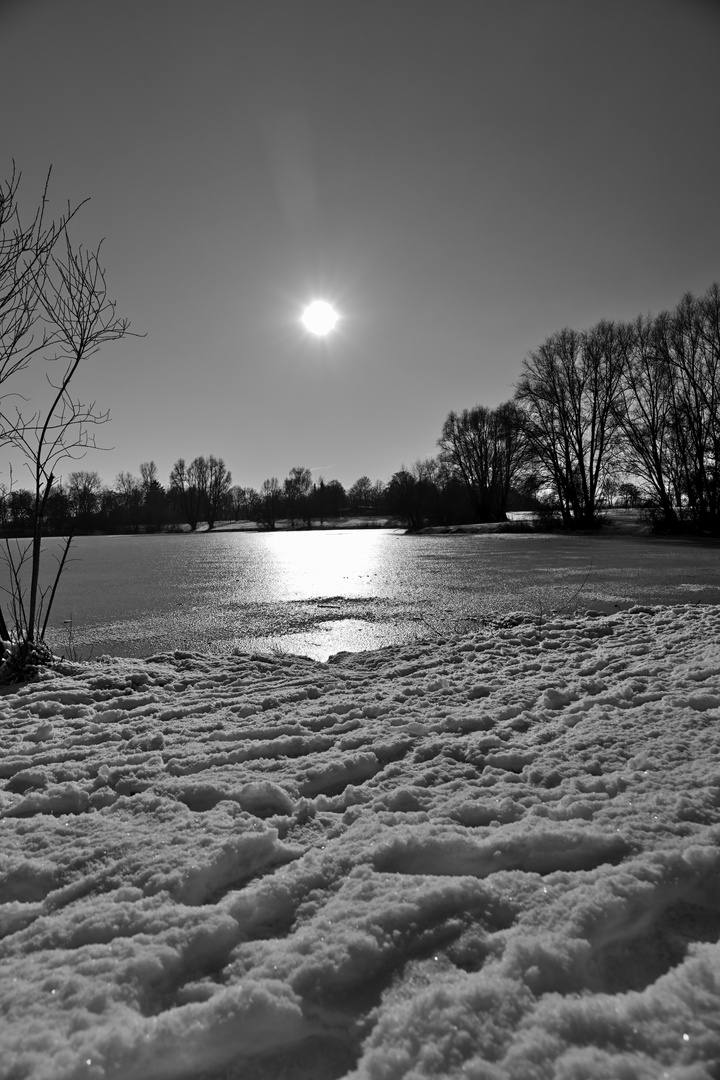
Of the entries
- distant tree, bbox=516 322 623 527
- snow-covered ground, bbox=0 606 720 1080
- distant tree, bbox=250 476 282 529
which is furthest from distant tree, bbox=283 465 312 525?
snow-covered ground, bbox=0 606 720 1080

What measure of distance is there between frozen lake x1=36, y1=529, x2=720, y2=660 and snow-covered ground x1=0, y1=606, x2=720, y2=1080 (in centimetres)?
228

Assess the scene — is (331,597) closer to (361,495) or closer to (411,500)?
(411,500)

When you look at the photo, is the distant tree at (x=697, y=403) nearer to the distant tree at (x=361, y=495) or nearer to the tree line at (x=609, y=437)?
the tree line at (x=609, y=437)

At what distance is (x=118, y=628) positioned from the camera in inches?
206

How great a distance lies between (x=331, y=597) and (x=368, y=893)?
5707mm

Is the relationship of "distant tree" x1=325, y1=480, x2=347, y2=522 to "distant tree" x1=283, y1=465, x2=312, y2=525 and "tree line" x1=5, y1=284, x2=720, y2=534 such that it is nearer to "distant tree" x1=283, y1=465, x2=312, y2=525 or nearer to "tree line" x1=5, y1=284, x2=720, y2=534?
"distant tree" x1=283, y1=465, x2=312, y2=525

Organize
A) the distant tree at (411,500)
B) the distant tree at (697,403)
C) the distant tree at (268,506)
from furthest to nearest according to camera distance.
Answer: the distant tree at (268,506) < the distant tree at (411,500) < the distant tree at (697,403)

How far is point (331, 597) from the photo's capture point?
6.96 m


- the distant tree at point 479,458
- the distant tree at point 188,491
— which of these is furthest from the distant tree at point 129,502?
the distant tree at point 479,458

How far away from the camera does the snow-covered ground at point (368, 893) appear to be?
2.95 ft

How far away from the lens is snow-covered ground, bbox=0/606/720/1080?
90 centimetres

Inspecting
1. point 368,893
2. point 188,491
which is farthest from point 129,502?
point 368,893

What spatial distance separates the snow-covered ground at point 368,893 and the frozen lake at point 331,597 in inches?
89.6

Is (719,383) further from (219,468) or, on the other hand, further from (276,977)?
(219,468)
